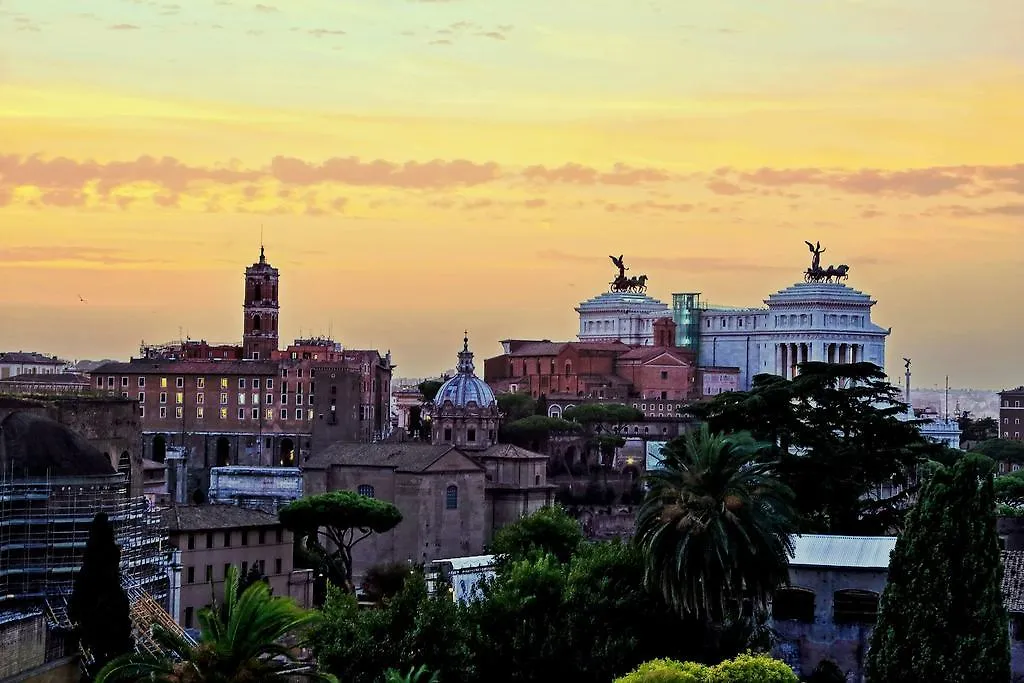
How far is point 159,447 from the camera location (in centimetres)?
12188

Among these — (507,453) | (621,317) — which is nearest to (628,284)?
(621,317)

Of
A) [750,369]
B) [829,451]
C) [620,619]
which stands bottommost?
[620,619]

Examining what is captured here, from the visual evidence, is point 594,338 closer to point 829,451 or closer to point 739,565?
point 829,451

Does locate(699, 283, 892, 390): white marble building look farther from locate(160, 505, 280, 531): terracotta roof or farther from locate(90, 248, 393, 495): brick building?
locate(160, 505, 280, 531): terracotta roof

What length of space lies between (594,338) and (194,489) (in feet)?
219

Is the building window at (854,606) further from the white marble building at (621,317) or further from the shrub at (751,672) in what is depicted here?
the white marble building at (621,317)

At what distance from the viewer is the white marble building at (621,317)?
557ft

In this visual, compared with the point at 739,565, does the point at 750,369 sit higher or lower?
higher

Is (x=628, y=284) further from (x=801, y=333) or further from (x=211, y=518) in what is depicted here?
(x=211, y=518)

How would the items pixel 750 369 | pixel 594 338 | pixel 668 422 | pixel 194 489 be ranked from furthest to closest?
pixel 594 338 → pixel 750 369 → pixel 668 422 → pixel 194 489

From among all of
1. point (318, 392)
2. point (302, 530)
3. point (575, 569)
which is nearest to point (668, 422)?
point (318, 392)

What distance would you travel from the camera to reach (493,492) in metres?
90.6

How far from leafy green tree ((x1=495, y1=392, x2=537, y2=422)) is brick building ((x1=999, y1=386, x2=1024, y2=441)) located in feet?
177

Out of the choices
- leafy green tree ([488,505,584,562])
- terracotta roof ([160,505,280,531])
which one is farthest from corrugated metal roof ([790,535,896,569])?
terracotta roof ([160,505,280,531])
